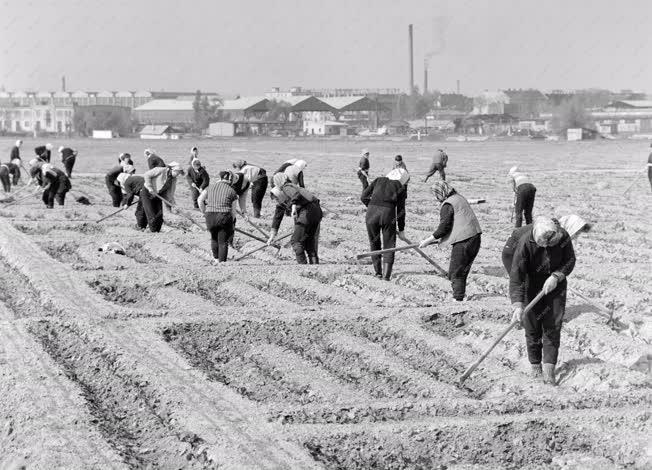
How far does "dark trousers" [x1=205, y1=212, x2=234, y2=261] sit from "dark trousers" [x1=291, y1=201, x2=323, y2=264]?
34.8 inches

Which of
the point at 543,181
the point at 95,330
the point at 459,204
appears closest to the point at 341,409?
the point at 95,330

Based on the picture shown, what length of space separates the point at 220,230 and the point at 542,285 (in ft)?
22.5

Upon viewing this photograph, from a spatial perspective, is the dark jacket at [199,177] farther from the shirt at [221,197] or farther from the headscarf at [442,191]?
the headscarf at [442,191]

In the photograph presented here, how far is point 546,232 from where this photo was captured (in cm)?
902

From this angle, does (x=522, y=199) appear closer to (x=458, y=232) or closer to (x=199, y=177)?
(x=199, y=177)

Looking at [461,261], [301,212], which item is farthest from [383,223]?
[461,261]

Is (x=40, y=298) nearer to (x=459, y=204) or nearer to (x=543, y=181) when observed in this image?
(x=459, y=204)

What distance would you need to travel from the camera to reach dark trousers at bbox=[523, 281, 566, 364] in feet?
31.0

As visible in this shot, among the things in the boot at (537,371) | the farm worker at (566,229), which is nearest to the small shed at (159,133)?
the farm worker at (566,229)

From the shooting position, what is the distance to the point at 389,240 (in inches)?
555

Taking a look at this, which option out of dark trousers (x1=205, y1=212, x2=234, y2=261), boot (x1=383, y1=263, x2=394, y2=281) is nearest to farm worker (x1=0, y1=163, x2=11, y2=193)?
dark trousers (x1=205, y1=212, x2=234, y2=261)

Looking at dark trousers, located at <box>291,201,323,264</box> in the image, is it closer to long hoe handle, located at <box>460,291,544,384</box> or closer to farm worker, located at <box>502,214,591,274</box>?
farm worker, located at <box>502,214,591,274</box>

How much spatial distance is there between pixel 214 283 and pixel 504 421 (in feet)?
22.6

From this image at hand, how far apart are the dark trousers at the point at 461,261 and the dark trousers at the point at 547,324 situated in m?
2.95
